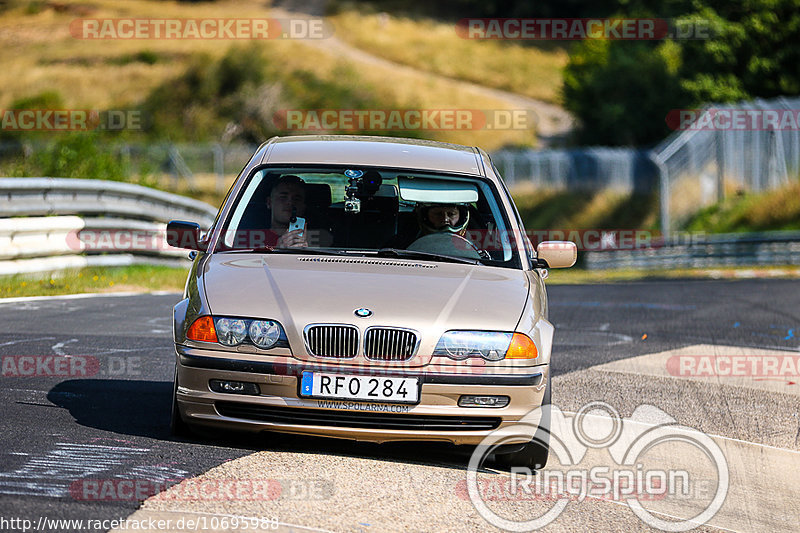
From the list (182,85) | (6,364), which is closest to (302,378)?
(6,364)

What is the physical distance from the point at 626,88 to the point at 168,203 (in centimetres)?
4266

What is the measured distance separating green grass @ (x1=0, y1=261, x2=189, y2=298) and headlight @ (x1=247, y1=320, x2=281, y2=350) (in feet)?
25.5

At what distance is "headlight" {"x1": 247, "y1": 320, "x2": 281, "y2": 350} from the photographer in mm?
5602

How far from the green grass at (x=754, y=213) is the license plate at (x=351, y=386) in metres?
29.4

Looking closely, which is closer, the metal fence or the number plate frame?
the number plate frame

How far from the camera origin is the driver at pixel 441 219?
23.1ft

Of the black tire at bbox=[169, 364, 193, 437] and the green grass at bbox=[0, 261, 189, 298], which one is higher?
the green grass at bbox=[0, 261, 189, 298]

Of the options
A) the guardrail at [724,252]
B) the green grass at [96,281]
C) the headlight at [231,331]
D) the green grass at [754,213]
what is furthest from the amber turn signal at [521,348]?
the green grass at [754,213]

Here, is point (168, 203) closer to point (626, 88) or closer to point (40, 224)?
point (40, 224)

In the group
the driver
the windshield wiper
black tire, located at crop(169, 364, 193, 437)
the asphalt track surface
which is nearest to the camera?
the asphalt track surface
